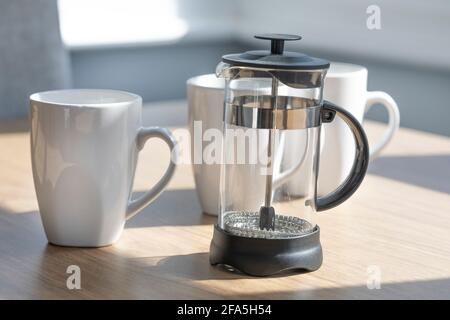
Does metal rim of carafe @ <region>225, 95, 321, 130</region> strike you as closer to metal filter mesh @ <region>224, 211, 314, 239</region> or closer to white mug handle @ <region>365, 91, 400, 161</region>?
metal filter mesh @ <region>224, 211, 314, 239</region>

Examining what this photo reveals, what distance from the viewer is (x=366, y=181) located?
109cm

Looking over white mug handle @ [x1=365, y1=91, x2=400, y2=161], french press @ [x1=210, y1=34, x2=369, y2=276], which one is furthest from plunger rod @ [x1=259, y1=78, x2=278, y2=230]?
white mug handle @ [x1=365, y1=91, x2=400, y2=161]

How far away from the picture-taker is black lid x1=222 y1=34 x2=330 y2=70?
707 millimetres

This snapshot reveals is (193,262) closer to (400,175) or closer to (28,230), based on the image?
(28,230)

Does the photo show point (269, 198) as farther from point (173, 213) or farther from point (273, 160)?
point (173, 213)

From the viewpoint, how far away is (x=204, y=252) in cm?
80

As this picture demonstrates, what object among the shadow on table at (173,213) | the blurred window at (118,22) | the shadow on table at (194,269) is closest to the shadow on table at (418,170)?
the shadow on table at (173,213)

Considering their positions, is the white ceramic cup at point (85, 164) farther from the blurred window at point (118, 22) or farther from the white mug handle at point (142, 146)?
the blurred window at point (118, 22)

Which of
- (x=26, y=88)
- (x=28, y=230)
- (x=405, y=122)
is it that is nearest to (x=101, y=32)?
(x=26, y=88)

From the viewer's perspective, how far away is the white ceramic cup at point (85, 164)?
765 mm

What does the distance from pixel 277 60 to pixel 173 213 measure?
27 cm

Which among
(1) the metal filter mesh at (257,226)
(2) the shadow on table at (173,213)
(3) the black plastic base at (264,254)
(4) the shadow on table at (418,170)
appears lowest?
(4) the shadow on table at (418,170)

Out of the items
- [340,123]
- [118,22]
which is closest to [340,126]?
[340,123]
